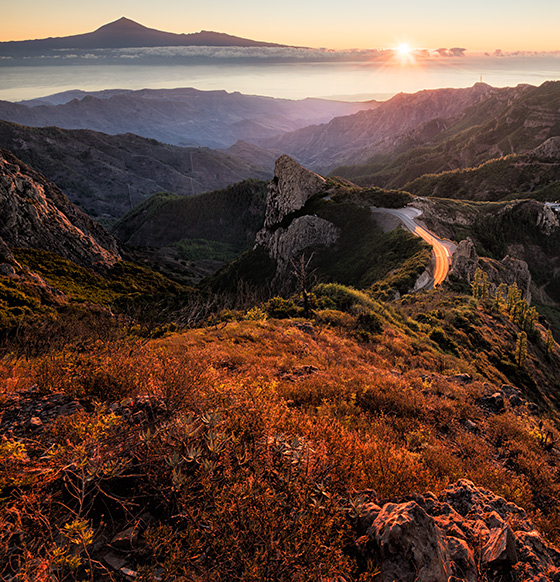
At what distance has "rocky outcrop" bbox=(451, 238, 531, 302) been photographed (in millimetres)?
32906

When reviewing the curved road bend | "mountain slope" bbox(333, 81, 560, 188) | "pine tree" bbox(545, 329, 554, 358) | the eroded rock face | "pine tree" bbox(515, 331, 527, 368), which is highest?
"mountain slope" bbox(333, 81, 560, 188)

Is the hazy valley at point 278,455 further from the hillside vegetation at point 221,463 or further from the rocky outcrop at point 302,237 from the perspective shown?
the rocky outcrop at point 302,237

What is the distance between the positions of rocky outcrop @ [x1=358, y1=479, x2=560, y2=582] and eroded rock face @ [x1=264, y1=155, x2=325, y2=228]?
65.0 metres

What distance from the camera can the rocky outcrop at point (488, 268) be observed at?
3291cm

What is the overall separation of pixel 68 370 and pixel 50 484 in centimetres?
235

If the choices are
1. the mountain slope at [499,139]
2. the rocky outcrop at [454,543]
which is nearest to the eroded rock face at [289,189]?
the rocky outcrop at [454,543]

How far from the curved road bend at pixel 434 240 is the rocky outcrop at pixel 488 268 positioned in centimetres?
117

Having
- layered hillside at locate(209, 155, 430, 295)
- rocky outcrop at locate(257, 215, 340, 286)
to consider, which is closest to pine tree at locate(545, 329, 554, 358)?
layered hillside at locate(209, 155, 430, 295)

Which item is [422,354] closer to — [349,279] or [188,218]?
[349,279]

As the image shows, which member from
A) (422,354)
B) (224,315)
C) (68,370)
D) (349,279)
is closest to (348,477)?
(68,370)

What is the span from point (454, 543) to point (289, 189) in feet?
226

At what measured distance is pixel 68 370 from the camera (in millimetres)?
5070

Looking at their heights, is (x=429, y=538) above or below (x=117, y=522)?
below

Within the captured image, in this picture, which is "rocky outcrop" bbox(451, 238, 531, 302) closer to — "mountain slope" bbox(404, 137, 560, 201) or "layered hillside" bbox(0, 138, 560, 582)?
"layered hillside" bbox(0, 138, 560, 582)
